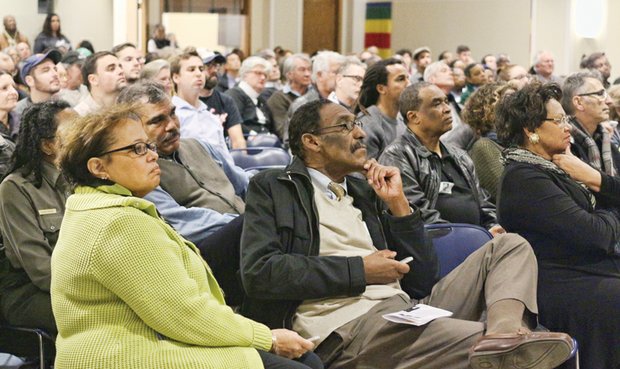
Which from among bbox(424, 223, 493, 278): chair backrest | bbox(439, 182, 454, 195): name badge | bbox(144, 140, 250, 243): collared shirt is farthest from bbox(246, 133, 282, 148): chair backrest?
bbox(424, 223, 493, 278): chair backrest

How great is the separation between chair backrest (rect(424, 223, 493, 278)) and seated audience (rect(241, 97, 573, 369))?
0.27 metres

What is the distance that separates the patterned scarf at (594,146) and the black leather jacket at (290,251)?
1.80 m

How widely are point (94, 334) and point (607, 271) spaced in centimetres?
186

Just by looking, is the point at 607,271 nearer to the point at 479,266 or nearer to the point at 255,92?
the point at 479,266

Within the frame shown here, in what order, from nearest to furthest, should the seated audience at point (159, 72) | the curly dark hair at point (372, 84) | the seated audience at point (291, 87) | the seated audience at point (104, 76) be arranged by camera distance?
the seated audience at point (104, 76) < the curly dark hair at point (372, 84) < the seated audience at point (159, 72) < the seated audience at point (291, 87)

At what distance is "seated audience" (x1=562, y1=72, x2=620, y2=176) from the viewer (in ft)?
15.6

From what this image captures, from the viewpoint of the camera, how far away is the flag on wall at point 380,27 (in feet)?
54.9

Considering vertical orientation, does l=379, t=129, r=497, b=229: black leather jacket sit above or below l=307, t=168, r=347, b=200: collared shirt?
below

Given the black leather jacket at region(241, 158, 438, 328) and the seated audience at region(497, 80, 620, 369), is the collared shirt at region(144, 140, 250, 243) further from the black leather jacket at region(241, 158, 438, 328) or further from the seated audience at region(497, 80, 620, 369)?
the seated audience at region(497, 80, 620, 369)

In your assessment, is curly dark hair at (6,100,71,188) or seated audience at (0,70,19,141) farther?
seated audience at (0,70,19,141)

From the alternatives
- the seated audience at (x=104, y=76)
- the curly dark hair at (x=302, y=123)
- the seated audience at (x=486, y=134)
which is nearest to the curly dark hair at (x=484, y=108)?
the seated audience at (x=486, y=134)

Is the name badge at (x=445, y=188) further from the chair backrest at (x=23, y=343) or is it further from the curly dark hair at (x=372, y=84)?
the chair backrest at (x=23, y=343)

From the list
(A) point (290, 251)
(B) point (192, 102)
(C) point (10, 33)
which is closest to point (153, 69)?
(B) point (192, 102)

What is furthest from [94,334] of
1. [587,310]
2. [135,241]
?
[587,310]
